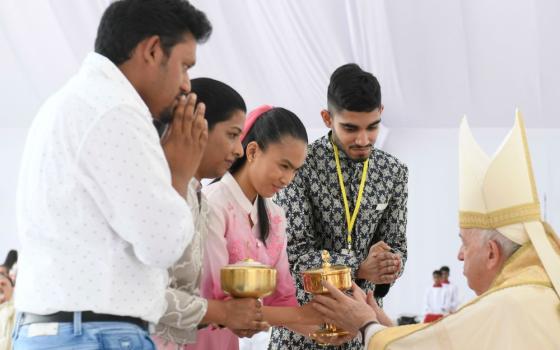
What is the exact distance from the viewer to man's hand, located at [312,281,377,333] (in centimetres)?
303

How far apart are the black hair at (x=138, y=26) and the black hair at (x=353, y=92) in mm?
1310

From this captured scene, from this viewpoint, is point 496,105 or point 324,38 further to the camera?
point 496,105

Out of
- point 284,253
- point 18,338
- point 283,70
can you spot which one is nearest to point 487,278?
point 284,253

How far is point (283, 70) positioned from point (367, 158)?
16.5ft

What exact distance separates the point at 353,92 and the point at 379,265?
64 cm

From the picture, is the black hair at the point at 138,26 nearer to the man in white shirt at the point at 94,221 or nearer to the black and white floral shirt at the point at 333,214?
the man in white shirt at the point at 94,221

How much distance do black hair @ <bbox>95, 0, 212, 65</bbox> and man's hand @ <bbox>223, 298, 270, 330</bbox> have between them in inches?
31.5

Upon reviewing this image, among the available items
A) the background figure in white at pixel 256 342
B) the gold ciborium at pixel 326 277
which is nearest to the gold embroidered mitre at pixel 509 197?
the gold ciborium at pixel 326 277

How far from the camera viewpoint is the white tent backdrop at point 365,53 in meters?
7.95

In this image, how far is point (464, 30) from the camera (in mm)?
8102

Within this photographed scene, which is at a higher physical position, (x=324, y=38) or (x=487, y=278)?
(x=324, y=38)

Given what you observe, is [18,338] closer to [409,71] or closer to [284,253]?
[284,253]

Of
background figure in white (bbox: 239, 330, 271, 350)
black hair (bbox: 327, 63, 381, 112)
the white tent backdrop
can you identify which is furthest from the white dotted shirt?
the white tent backdrop

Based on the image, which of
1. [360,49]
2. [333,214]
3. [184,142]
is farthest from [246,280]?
[360,49]
